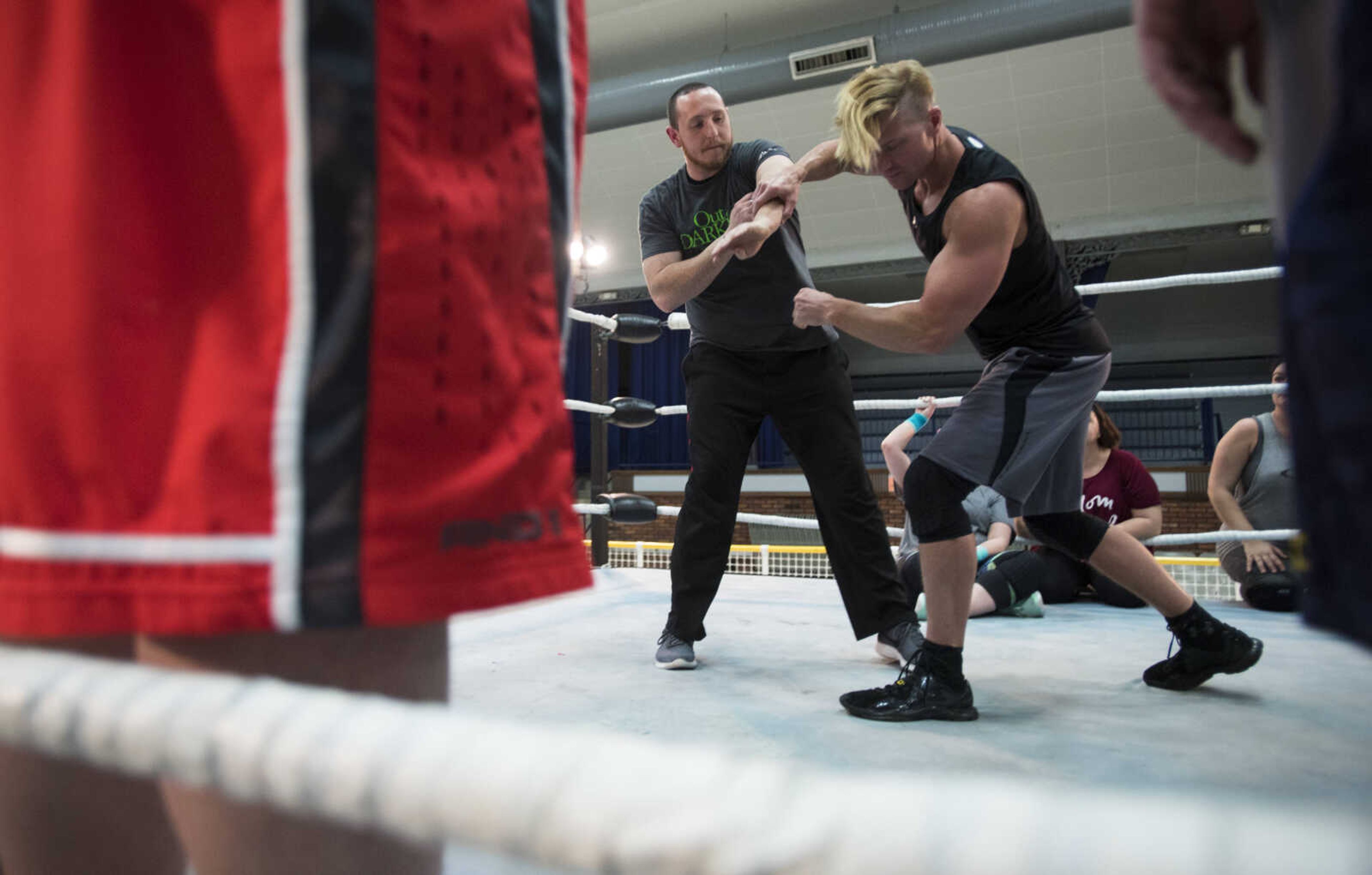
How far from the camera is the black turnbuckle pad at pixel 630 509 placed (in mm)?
2199

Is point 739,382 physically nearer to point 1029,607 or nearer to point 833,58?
point 1029,607

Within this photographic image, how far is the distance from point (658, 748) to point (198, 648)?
0.24 metres

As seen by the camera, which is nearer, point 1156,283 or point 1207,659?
point 1207,659

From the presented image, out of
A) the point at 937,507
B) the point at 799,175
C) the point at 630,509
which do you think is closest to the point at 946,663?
the point at 937,507

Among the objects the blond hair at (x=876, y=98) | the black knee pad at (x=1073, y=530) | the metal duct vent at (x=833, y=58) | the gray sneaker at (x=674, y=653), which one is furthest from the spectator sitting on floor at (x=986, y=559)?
the metal duct vent at (x=833, y=58)

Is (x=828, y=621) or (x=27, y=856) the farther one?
(x=828, y=621)

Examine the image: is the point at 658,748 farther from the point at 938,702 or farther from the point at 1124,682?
the point at 1124,682

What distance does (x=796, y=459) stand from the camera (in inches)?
63.7

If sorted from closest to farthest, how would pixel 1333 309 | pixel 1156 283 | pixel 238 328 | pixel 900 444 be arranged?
pixel 1333 309, pixel 238 328, pixel 1156 283, pixel 900 444

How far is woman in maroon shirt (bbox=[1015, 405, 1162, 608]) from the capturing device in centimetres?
234

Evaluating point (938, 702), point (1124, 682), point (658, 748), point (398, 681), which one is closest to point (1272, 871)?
point (658, 748)

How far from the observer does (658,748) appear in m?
0.22

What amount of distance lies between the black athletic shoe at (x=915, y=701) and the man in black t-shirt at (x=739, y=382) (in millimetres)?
329

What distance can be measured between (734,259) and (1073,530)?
81 cm
